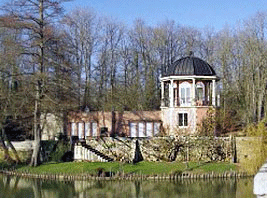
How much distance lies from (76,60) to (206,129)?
16290 mm

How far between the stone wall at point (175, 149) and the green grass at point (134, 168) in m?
1.09

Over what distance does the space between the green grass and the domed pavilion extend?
500 cm

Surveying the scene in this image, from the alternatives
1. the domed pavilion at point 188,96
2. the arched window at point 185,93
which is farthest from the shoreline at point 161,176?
the arched window at point 185,93

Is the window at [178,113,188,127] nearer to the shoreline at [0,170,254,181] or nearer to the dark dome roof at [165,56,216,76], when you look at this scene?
the dark dome roof at [165,56,216,76]

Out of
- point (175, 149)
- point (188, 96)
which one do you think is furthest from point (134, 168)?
point (188, 96)

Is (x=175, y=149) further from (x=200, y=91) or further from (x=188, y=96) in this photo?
(x=200, y=91)

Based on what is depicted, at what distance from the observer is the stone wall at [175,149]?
31.2 meters

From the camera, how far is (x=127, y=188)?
971 inches

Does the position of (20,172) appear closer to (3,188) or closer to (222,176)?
(3,188)

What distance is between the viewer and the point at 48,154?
1324 inches

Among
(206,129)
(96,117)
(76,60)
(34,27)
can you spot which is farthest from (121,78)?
(34,27)

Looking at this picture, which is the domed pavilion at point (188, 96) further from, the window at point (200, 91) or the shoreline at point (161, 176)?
the shoreline at point (161, 176)


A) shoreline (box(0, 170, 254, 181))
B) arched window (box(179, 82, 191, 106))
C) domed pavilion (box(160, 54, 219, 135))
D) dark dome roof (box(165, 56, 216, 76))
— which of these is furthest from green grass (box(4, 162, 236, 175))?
dark dome roof (box(165, 56, 216, 76))

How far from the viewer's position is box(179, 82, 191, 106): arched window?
35.6 metres
